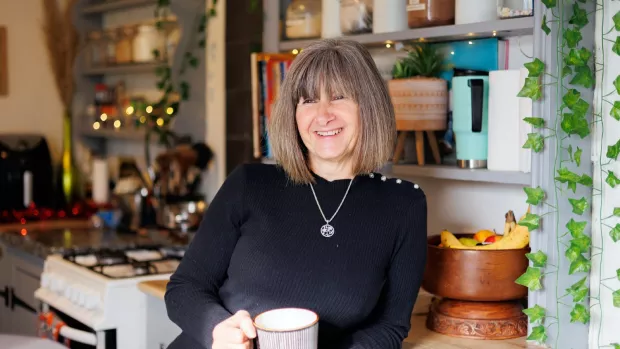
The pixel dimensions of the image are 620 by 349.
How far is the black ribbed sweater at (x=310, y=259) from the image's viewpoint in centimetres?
177

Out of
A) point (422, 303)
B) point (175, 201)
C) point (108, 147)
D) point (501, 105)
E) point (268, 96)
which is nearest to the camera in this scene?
point (501, 105)

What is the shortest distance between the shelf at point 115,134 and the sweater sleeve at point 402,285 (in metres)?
2.63

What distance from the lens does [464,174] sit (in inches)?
82.2

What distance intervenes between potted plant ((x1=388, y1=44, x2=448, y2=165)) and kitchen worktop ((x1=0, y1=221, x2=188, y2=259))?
1367 millimetres

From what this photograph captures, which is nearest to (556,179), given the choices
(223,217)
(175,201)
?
(223,217)

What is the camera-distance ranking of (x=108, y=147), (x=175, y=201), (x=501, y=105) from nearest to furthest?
(x=501, y=105) < (x=175, y=201) < (x=108, y=147)

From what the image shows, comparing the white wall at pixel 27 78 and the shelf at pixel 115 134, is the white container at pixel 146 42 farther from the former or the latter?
the white wall at pixel 27 78

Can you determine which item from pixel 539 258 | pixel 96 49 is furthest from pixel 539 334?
pixel 96 49

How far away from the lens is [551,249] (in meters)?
1.83

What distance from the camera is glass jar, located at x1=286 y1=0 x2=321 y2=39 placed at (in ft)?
8.35

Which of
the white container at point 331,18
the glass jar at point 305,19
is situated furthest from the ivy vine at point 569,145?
the glass jar at point 305,19

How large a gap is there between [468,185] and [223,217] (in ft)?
2.74

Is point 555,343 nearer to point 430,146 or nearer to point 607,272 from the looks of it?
point 607,272

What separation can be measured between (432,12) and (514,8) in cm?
24
